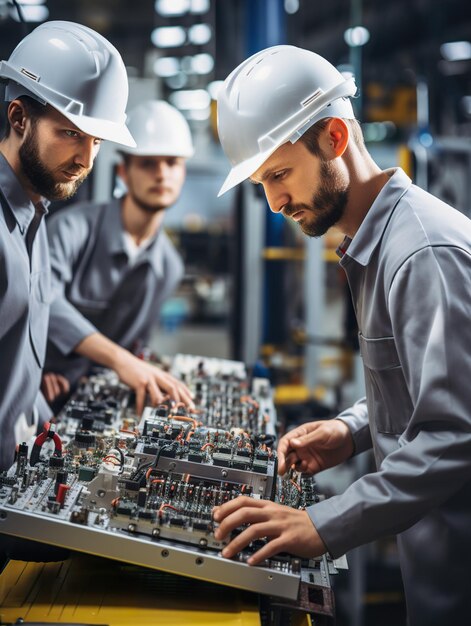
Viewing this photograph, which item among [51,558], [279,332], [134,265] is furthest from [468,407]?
[279,332]

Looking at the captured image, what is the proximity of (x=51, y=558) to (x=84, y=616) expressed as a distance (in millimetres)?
230

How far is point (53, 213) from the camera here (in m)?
3.37

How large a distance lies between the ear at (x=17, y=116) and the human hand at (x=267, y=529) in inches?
43.2

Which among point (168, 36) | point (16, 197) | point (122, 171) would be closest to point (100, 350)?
point (16, 197)

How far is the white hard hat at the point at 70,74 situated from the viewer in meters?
1.69

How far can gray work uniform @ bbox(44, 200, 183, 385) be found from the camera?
121 inches

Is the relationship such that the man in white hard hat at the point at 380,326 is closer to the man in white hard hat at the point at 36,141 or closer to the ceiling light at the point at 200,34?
the man in white hard hat at the point at 36,141

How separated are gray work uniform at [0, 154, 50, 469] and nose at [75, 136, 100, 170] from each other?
0.62 ft

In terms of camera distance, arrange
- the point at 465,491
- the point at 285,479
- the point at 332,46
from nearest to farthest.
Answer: the point at 465,491, the point at 285,479, the point at 332,46

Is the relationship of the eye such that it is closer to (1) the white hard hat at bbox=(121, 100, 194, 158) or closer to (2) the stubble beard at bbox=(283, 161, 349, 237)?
(2) the stubble beard at bbox=(283, 161, 349, 237)

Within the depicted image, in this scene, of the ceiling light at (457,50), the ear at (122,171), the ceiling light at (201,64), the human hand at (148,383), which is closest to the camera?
the human hand at (148,383)

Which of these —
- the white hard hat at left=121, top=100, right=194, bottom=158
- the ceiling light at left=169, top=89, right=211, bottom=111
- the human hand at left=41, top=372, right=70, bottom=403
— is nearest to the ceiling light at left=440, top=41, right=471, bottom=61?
the ceiling light at left=169, top=89, right=211, bottom=111

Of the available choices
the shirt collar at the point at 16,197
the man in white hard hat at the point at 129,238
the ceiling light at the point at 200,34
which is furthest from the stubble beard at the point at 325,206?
the ceiling light at the point at 200,34

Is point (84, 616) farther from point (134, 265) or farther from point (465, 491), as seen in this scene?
point (134, 265)
